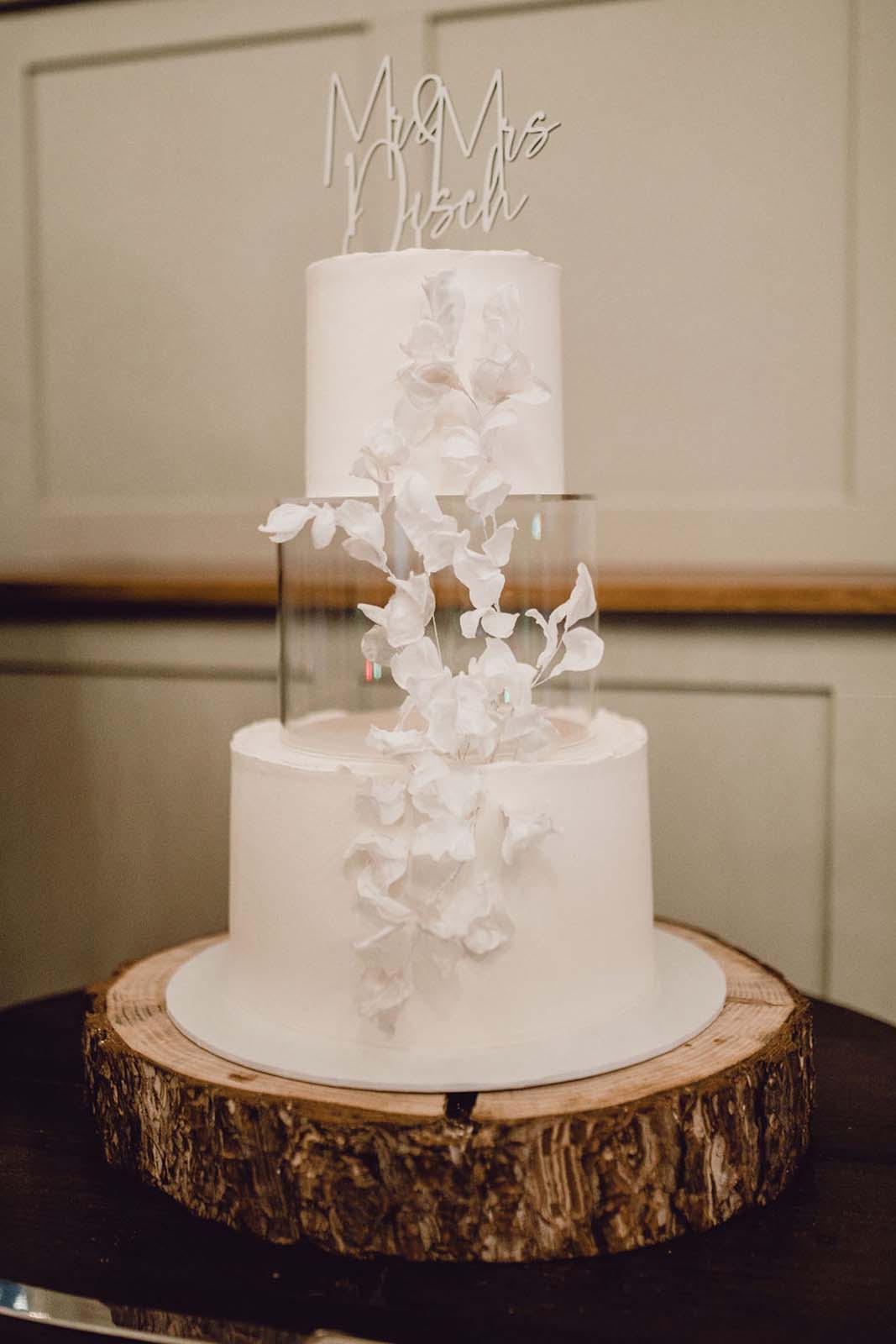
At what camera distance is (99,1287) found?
0.82m

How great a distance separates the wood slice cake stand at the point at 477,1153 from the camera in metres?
0.86

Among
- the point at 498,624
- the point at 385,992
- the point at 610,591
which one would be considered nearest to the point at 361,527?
the point at 498,624

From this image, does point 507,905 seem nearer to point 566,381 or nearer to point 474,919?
point 474,919

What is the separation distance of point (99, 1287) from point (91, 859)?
1.17m

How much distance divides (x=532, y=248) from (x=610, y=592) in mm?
492

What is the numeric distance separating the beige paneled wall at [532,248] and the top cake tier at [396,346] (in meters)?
0.63

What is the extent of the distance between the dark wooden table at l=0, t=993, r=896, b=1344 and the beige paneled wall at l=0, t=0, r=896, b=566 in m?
0.95

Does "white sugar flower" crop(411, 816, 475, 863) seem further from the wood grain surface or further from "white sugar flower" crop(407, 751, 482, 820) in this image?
the wood grain surface

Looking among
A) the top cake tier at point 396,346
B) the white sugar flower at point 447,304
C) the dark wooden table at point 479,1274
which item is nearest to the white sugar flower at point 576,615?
the top cake tier at point 396,346

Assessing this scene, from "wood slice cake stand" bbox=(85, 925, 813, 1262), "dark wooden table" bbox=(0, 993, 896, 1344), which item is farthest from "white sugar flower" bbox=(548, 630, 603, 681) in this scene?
"dark wooden table" bbox=(0, 993, 896, 1344)

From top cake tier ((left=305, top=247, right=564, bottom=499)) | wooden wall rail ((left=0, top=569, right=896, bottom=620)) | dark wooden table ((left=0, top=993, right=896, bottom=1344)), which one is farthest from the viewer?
wooden wall rail ((left=0, top=569, right=896, bottom=620))

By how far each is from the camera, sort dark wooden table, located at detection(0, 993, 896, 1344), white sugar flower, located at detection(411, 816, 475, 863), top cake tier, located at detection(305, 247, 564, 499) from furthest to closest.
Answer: top cake tier, located at detection(305, 247, 564, 499), white sugar flower, located at detection(411, 816, 475, 863), dark wooden table, located at detection(0, 993, 896, 1344)

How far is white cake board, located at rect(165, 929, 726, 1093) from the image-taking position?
925mm

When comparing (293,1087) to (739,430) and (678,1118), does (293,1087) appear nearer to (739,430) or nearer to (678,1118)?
(678,1118)
